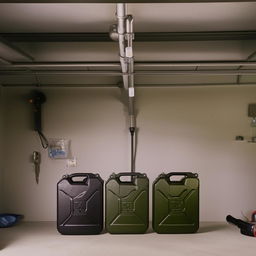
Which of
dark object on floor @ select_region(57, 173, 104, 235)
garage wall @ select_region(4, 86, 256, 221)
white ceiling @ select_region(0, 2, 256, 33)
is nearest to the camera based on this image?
white ceiling @ select_region(0, 2, 256, 33)

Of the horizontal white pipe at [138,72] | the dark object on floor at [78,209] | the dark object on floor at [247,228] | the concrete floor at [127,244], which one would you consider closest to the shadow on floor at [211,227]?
the concrete floor at [127,244]

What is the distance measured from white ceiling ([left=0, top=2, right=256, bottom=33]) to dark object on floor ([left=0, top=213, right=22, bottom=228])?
157 centimetres

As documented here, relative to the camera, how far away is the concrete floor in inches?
79.9

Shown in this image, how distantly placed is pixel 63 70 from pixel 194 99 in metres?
1.23

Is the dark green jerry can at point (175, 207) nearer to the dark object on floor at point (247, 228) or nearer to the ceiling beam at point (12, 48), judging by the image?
the dark object on floor at point (247, 228)

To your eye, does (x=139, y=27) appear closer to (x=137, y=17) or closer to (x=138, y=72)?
(x=137, y=17)

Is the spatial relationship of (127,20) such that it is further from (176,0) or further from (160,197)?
(160,197)

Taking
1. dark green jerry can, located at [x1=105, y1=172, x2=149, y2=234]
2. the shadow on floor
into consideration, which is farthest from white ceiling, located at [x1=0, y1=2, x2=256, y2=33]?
the shadow on floor

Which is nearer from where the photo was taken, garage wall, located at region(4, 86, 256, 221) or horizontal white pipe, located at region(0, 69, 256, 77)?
horizontal white pipe, located at region(0, 69, 256, 77)

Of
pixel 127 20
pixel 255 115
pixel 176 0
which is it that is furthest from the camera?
pixel 255 115

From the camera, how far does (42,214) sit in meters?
3.00

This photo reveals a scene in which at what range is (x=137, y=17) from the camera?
1.95 m

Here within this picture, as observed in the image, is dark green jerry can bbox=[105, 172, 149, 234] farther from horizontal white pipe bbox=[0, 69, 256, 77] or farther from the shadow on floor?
horizontal white pipe bbox=[0, 69, 256, 77]

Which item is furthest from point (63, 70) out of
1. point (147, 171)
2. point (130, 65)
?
point (147, 171)
